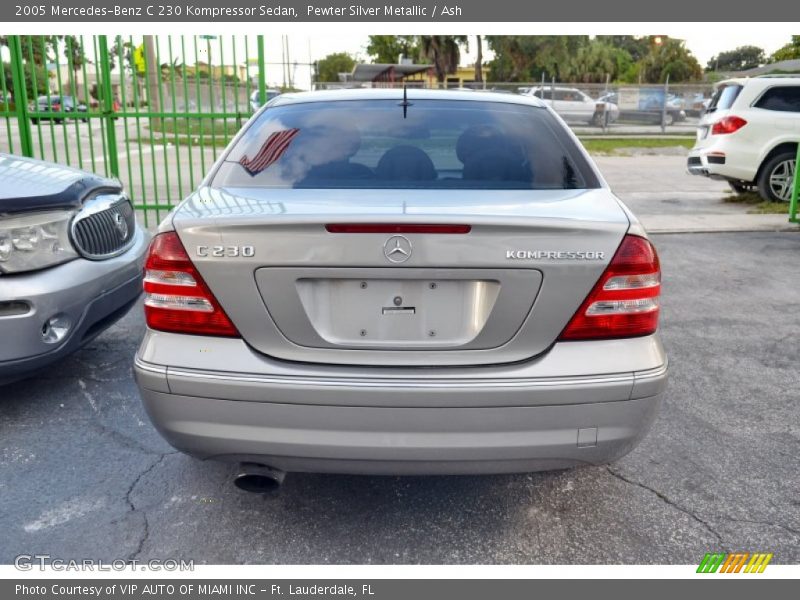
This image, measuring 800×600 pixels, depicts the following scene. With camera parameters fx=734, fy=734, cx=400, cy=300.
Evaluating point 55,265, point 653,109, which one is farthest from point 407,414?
point 653,109

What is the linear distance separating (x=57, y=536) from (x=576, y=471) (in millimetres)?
2103

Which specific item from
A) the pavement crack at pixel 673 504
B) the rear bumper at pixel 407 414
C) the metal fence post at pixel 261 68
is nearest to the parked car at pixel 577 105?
the metal fence post at pixel 261 68

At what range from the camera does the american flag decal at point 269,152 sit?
296cm

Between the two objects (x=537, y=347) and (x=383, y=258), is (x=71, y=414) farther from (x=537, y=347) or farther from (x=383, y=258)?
(x=537, y=347)

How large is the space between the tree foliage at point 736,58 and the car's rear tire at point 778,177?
3368 inches

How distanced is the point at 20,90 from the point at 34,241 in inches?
200

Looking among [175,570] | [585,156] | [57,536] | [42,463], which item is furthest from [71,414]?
[585,156]

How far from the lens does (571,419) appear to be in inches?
91.2

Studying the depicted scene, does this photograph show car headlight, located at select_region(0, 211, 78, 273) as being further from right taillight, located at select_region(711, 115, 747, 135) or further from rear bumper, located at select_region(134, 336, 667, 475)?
right taillight, located at select_region(711, 115, 747, 135)

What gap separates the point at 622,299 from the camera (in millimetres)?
2379

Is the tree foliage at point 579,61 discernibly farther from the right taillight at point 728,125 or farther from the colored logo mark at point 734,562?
the colored logo mark at point 734,562

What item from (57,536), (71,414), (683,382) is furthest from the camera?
(683,382)

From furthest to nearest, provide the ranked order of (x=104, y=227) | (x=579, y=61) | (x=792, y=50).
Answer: (x=579, y=61) < (x=792, y=50) < (x=104, y=227)

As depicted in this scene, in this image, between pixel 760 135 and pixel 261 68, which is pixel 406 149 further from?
pixel 760 135
